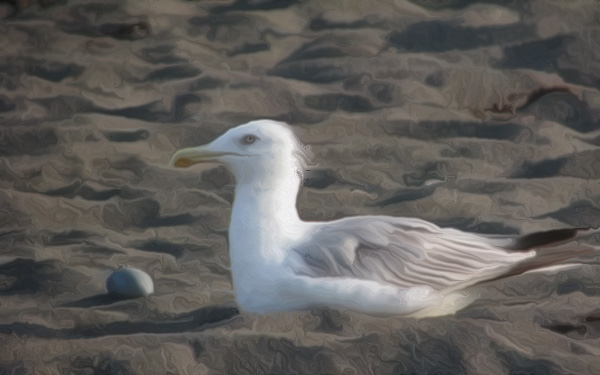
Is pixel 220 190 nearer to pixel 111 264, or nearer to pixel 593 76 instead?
pixel 111 264

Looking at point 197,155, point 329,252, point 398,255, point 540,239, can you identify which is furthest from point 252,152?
point 540,239

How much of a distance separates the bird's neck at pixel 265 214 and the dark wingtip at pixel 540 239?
0.66m

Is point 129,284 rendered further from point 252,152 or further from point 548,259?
point 548,259

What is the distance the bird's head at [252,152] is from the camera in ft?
9.53

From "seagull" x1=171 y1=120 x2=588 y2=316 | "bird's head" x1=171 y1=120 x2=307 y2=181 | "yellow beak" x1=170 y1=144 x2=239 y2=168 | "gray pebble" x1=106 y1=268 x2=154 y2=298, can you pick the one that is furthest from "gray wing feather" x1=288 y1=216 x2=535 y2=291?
"gray pebble" x1=106 y1=268 x2=154 y2=298

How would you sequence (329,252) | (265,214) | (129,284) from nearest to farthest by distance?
(329,252) < (265,214) < (129,284)

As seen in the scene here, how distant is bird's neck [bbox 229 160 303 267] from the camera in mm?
2799

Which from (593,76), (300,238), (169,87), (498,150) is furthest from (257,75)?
(300,238)

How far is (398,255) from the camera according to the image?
9.03 feet

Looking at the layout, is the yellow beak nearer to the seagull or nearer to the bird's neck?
the seagull

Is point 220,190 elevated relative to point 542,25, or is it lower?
lower

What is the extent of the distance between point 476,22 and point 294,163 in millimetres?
2162

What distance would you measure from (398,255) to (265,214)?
1.36 feet

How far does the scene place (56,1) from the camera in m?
4.99
